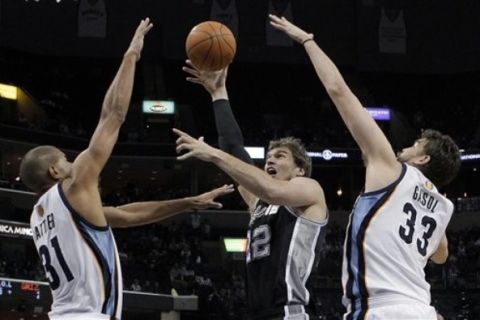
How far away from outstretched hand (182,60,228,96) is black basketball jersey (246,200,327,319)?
1.05m

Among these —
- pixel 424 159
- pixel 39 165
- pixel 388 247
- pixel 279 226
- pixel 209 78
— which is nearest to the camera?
pixel 388 247

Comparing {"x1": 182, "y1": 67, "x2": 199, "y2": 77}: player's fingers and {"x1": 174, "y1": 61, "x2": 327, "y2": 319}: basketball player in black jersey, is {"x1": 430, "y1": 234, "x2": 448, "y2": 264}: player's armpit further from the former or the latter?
A: {"x1": 182, "y1": 67, "x2": 199, "y2": 77}: player's fingers

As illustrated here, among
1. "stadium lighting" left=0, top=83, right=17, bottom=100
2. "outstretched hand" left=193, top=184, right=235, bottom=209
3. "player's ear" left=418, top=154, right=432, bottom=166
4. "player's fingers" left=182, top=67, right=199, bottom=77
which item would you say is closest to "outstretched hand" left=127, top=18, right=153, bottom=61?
"player's fingers" left=182, top=67, right=199, bottom=77

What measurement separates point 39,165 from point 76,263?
645 millimetres

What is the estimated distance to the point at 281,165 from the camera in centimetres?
566

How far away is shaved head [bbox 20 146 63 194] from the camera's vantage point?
16.2ft

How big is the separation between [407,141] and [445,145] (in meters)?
33.5

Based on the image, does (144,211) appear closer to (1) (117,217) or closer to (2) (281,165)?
(1) (117,217)

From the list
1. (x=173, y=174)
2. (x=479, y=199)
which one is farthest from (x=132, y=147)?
(x=479, y=199)

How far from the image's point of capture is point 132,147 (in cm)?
3478

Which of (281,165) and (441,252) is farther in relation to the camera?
(281,165)

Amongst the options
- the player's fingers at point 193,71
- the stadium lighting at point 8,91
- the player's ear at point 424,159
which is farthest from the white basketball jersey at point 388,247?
the stadium lighting at point 8,91

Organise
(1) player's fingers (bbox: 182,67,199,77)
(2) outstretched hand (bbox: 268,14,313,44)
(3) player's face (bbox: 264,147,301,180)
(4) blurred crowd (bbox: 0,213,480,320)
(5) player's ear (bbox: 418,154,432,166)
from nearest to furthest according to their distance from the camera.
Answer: (5) player's ear (bbox: 418,154,432,166)
(2) outstretched hand (bbox: 268,14,313,44)
(3) player's face (bbox: 264,147,301,180)
(1) player's fingers (bbox: 182,67,199,77)
(4) blurred crowd (bbox: 0,213,480,320)

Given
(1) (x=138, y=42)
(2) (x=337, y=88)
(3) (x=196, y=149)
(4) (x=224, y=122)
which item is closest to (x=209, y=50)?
(4) (x=224, y=122)
